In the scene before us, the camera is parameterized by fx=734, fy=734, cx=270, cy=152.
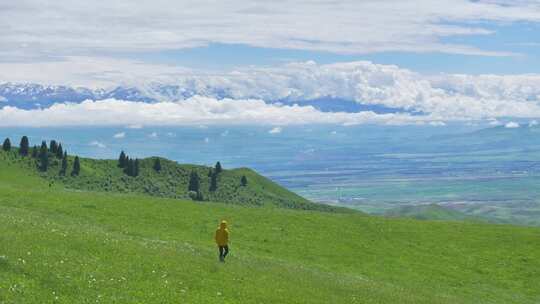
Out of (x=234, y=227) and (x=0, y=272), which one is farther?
(x=234, y=227)

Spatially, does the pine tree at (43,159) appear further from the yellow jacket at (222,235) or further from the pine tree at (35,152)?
the yellow jacket at (222,235)

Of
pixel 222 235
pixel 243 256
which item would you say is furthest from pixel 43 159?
pixel 222 235

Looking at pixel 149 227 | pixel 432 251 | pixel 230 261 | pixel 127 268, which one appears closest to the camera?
pixel 127 268

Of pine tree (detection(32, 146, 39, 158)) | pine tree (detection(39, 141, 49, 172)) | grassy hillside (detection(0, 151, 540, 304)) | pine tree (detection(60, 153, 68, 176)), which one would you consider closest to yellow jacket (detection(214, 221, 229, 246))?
grassy hillside (detection(0, 151, 540, 304))

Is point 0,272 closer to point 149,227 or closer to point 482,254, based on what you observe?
point 149,227

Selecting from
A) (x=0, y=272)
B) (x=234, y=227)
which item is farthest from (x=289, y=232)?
Answer: (x=0, y=272)

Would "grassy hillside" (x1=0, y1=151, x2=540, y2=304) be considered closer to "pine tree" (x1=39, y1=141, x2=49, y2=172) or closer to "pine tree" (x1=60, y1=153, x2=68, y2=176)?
"pine tree" (x1=60, y1=153, x2=68, y2=176)

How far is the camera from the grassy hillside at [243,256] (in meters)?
33.5

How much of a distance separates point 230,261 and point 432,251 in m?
26.4

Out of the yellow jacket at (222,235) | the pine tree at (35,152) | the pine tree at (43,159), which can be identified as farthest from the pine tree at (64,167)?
A: the yellow jacket at (222,235)

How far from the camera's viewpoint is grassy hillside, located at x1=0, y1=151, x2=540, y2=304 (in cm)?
3350

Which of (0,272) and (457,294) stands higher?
(0,272)

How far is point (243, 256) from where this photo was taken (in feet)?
176

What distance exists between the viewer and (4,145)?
19512cm
